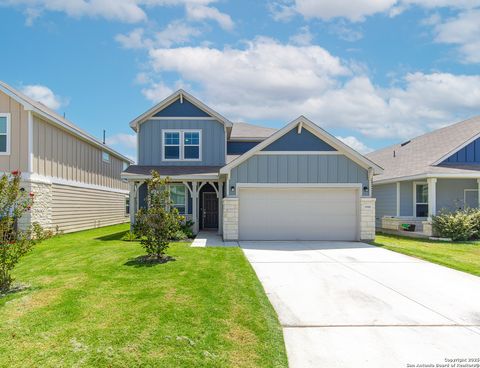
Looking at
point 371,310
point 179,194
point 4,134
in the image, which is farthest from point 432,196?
point 4,134

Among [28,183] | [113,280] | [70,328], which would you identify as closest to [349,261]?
[113,280]

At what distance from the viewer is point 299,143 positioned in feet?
45.3

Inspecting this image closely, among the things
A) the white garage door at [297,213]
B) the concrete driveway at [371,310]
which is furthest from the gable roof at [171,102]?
the concrete driveway at [371,310]

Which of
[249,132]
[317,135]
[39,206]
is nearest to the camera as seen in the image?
[317,135]

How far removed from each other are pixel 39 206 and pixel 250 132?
11522 mm

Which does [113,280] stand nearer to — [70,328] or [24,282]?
[24,282]

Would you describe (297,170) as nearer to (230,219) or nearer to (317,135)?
(317,135)

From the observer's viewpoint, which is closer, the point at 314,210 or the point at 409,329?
the point at 409,329

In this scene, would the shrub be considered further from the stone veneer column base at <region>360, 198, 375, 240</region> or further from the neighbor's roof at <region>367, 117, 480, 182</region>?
the stone veneer column base at <region>360, 198, 375, 240</region>

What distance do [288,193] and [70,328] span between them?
10.4m

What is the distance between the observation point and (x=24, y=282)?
7.22m

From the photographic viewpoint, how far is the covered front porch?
50.5 ft

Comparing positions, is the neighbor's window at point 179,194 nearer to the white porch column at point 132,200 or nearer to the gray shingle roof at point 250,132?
the white porch column at point 132,200

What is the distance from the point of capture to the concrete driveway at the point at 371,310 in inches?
168
